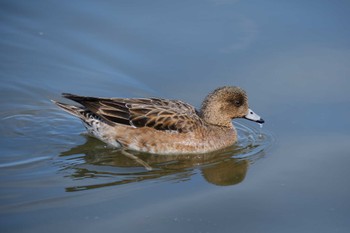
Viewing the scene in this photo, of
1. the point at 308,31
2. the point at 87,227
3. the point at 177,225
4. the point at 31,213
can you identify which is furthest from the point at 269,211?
the point at 308,31

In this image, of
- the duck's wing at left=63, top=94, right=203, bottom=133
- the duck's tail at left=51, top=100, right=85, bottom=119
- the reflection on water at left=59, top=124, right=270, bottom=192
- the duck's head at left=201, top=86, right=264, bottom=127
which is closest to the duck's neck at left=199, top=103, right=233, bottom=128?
the duck's head at left=201, top=86, right=264, bottom=127

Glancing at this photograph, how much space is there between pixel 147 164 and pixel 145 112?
0.92 metres

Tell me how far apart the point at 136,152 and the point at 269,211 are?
265 cm

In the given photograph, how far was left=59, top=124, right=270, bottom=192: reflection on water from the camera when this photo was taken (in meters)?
8.66

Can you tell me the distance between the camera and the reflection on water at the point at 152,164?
28.4ft

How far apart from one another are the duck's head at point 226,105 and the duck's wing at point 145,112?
0.95ft

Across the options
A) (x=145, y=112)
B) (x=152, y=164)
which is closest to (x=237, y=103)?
(x=145, y=112)

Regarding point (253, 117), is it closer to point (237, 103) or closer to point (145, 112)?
point (237, 103)

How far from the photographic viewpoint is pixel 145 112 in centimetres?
984

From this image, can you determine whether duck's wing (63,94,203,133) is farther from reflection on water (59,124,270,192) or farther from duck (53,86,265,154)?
reflection on water (59,124,270,192)

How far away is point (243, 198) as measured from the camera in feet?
26.7

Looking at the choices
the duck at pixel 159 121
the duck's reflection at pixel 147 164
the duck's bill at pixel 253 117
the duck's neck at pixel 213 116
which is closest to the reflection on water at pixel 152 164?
the duck's reflection at pixel 147 164

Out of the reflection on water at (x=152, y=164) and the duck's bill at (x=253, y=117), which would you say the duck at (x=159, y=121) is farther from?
the reflection on water at (x=152, y=164)

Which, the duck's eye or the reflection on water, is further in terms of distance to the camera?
the duck's eye
